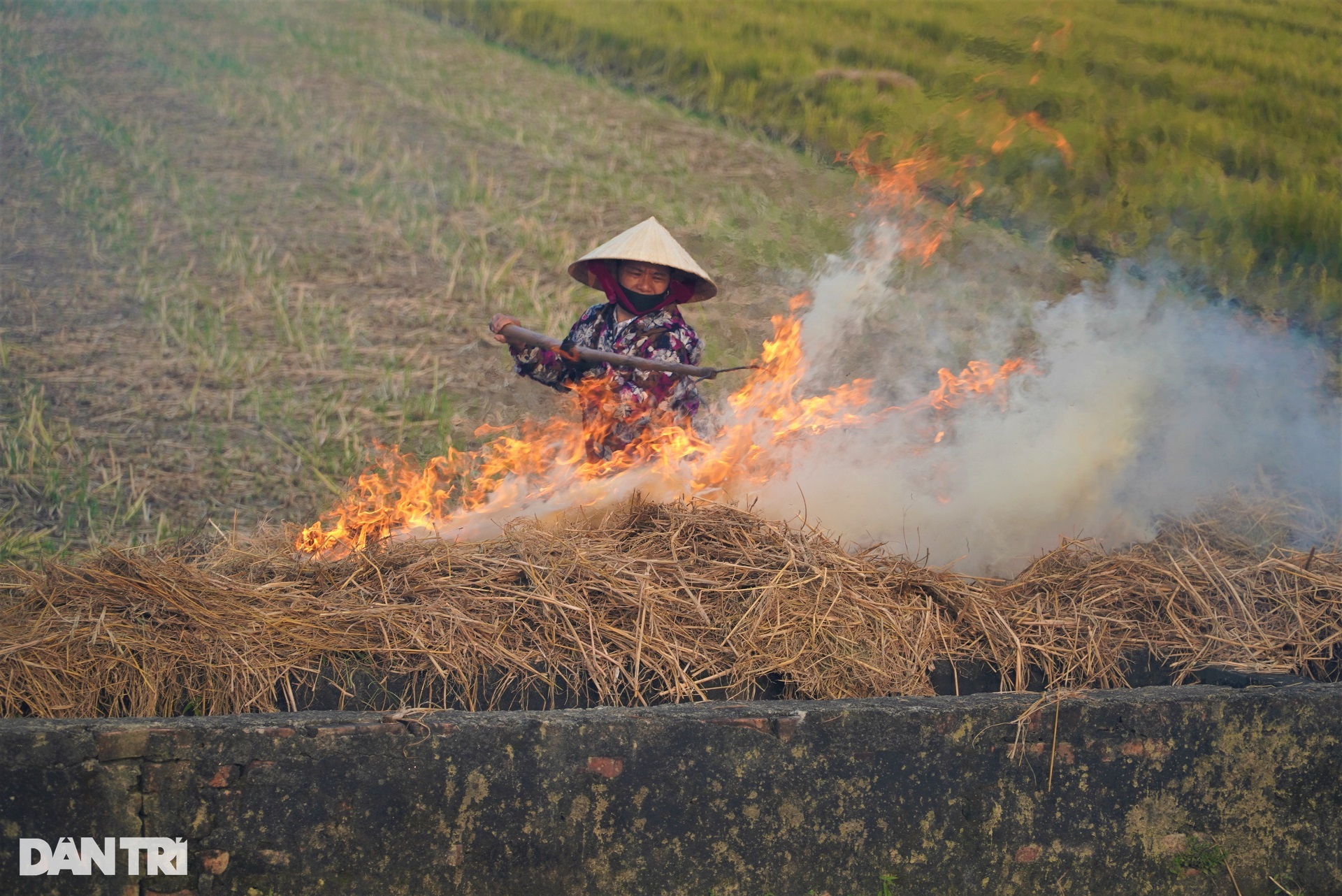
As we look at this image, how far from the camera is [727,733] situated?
10.4 ft

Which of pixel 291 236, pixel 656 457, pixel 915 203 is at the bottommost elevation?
pixel 656 457

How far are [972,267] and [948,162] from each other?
308 cm

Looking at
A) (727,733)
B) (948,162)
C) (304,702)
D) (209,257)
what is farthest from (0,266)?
(727,733)

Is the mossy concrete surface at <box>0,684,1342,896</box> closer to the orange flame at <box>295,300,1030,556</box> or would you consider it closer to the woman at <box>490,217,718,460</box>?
Answer: the orange flame at <box>295,300,1030,556</box>

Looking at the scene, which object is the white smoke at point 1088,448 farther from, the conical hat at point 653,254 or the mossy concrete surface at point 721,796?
the mossy concrete surface at point 721,796

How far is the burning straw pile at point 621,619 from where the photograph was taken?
3502mm

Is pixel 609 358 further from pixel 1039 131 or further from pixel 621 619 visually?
pixel 1039 131

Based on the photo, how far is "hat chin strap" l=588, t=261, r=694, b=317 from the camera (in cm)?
525

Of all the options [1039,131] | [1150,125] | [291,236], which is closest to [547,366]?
[1150,125]

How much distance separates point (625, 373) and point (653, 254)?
1.83ft

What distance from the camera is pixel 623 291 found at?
5.25 metres

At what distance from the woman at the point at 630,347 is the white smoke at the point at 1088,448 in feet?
2.20

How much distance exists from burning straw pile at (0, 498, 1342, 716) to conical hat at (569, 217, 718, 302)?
117cm
